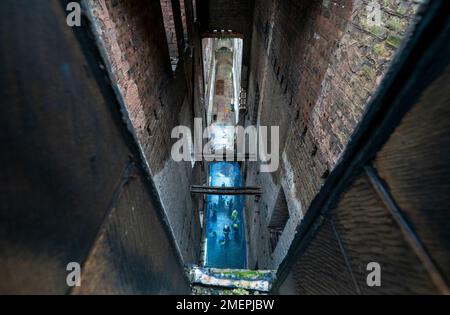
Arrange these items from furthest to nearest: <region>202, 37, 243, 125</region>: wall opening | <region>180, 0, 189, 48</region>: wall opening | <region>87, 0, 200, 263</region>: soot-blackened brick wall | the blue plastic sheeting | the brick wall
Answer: <region>202, 37, 243, 125</region>: wall opening, the blue plastic sheeting, <region>180, 0, 189, 48</region>: wall opening, the brick wall, <region>87, 0, 200, 263</region>: soot-blackened brick wall

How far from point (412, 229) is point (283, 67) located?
→ 3.95 meters

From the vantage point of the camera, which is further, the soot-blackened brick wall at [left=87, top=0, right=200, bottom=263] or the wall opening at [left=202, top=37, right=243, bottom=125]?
the wall opening at [left=202, top=37, right=243, bottom=125]

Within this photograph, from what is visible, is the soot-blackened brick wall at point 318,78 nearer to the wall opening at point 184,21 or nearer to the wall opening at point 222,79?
the wall opening at point 184,21

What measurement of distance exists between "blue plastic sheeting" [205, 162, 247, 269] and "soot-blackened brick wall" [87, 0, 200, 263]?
3682 mm

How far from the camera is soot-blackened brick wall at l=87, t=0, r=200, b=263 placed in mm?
2254

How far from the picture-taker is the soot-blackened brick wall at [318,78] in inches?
70.8

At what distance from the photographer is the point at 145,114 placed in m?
3.06

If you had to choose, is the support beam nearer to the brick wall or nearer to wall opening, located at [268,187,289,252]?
wall opening, located at [268,187,289,252]

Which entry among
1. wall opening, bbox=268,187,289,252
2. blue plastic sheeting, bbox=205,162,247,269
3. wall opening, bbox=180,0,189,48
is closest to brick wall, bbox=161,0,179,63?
wall opening, bbox=180,0,189,48

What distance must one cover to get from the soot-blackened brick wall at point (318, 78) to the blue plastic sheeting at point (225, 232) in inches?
142

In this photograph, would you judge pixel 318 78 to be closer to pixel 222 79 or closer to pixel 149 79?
pixel 149 79

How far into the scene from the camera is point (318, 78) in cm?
273

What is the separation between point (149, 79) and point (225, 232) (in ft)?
23.4

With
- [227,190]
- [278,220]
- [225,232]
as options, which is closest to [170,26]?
[227,190]
